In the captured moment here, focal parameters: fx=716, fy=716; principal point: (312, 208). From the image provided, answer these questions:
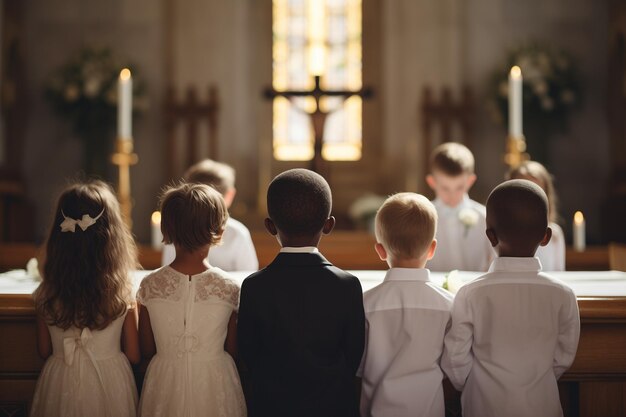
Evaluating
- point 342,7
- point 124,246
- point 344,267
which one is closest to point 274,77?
point 342,7

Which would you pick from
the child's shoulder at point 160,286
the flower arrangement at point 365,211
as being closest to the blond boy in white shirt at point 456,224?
the child's shoulder at point 160,286

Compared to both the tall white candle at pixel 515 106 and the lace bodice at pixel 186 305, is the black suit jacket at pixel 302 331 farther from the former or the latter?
the tall white candle at pixel 515 106

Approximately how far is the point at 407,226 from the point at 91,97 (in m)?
5.43

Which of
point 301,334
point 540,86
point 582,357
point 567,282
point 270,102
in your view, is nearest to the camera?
point 301,334

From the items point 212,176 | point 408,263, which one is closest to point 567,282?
point 408,263

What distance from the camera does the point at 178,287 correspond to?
2.26 m

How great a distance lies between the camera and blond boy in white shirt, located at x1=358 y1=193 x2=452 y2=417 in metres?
2.19

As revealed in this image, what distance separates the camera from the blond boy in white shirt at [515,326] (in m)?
2.17

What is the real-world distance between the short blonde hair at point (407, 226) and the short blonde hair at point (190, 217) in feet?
1.75

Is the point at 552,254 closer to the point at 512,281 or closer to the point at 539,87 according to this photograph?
the point at 512,281

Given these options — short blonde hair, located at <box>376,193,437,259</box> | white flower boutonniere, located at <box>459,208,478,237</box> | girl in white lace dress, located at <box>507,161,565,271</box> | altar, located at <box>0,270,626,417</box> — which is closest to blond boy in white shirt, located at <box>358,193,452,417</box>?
short blonde hair, located at <box>376,193,437,259</box>

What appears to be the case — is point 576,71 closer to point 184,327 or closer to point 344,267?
point 344,267

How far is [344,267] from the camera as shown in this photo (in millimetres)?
4145

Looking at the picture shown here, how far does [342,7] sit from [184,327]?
6.28m
